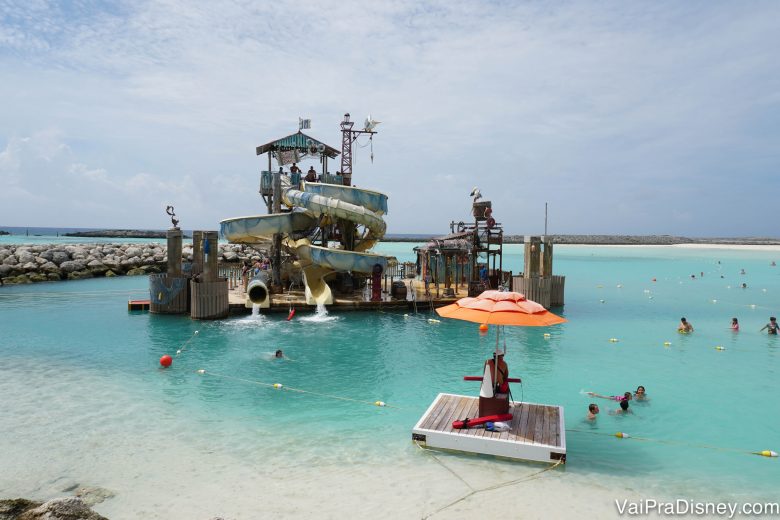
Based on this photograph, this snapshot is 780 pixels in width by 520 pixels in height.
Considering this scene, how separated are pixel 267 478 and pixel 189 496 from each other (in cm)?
125

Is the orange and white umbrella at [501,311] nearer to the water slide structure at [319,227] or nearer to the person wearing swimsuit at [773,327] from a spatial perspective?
the water slide structure at [319,227]

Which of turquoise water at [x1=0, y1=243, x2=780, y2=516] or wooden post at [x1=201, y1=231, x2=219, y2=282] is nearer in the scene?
turquoise water at [x1=0, y1=243, x2=780, y2=516]

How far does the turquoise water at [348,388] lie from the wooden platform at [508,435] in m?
0.55

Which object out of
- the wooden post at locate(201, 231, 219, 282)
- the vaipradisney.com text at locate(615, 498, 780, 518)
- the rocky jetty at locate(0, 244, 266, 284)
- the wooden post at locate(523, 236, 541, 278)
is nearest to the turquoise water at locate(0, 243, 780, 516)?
the vaipradisney.com text at locate(615, 498, 780, 518)

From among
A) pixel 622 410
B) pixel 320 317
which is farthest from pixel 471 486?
pixel 320 317

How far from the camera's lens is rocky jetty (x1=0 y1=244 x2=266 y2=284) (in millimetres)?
39031

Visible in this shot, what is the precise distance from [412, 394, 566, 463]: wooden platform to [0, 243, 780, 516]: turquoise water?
1.81ft

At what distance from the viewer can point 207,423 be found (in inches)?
443

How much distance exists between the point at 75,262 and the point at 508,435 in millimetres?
44401

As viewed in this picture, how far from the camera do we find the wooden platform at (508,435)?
902 centimetres

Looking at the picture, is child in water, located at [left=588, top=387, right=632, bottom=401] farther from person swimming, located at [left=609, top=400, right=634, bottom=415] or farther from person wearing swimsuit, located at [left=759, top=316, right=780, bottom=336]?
person wearing swimsuit, located at [left=759, top=316, right=780, bottom=336]

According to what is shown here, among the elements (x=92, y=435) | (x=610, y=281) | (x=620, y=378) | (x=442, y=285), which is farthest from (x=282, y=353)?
(x=610, y=281)

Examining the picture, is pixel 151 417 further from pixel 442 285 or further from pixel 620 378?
pixel 442 285

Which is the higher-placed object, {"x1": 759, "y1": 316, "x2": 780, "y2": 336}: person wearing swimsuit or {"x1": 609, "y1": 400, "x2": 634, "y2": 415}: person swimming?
{"x1": 759, "y1": 316, "x2": 780, "y2": 336}: person wearing swimsuit
